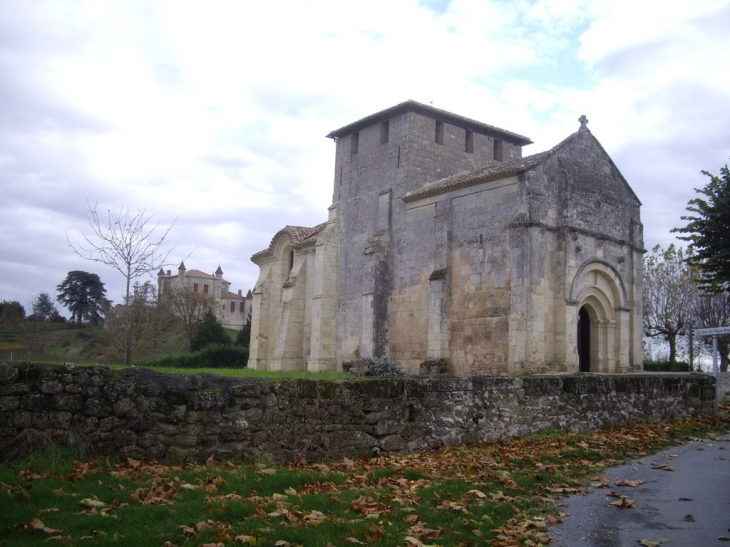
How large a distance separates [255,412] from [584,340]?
16.2 m

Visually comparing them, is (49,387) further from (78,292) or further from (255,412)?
(78,292)

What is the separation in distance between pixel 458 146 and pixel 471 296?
778cm

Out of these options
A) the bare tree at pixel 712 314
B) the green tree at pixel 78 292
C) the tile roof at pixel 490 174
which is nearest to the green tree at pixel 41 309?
the green tree at pixel 78 292

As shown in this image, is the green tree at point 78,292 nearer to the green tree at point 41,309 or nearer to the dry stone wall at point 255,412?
the green tree at point 41,309

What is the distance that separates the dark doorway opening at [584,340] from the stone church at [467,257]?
0.06 m

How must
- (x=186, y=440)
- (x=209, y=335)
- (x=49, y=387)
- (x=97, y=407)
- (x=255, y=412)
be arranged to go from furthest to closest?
(x=209, y=335), (x=255, y=412), (x=186, y=440), (x=97, y=407), (x=49, y=387)

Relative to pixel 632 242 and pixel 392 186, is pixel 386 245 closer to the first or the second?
pixel 392 186

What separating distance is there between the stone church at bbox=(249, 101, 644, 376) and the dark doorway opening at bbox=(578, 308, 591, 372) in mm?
57

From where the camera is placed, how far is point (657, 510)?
21.9ft

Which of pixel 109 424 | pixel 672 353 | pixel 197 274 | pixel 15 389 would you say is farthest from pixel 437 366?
pixel 197 274

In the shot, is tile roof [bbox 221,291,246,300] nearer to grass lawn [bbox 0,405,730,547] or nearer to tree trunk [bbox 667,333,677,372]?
tree trunk [bbox 667,333,677,372]

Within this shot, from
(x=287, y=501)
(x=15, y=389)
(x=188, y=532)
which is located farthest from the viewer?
(x=15, y=389)

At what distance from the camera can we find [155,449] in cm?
738

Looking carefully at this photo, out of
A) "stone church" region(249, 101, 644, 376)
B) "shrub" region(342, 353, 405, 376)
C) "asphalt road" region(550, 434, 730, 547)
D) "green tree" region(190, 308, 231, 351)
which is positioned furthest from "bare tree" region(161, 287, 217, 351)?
"asphalt road" region(550, 434, 730, 547)
